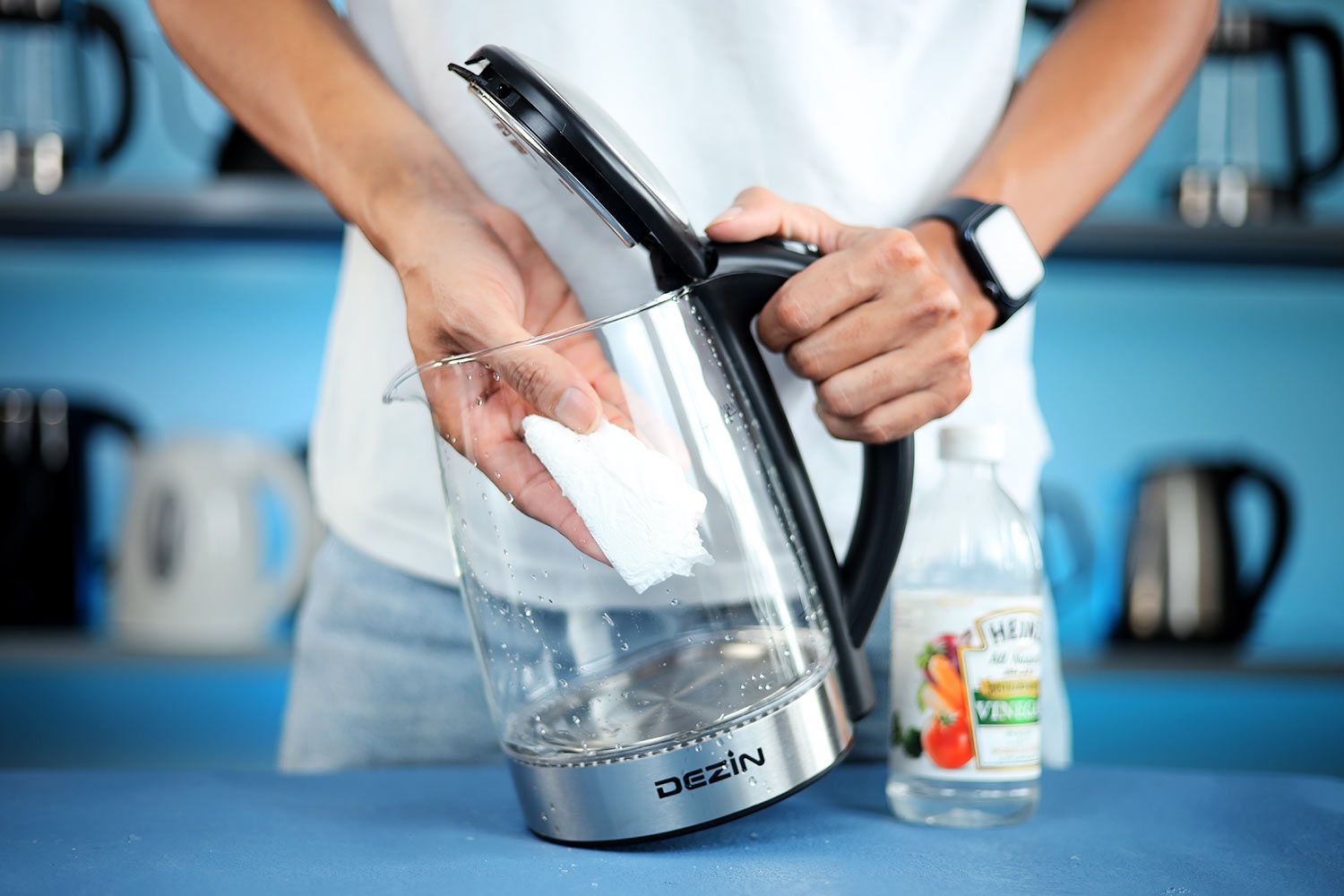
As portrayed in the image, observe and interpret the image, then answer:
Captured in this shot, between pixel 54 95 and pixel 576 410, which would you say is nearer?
pixel 576 410

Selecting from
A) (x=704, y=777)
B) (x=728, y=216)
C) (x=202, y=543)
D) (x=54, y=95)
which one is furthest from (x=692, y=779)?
(x=54, y=95)

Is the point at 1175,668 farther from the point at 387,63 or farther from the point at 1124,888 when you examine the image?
the point at 387,63

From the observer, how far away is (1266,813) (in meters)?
0.53

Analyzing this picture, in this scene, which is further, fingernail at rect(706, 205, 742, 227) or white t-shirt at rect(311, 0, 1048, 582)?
white t-shirt at rect(311, 0, 1048, 582)

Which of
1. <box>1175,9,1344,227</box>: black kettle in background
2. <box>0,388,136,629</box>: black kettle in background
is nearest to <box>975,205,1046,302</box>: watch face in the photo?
<box>1175,9,1344,227</box>: black kettle in background

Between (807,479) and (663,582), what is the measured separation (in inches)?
4.0

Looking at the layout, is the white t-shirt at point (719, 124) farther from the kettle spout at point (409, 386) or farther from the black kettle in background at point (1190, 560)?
the black kettle in background at point (1190, 560)

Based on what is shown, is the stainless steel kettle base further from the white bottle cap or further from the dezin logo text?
the white bottle cap

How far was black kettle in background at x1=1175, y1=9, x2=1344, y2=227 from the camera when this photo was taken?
1.24 m

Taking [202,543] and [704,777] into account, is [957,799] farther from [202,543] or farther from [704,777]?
[202,543]

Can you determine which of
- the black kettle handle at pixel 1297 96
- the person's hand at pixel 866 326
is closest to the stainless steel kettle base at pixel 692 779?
the person's hand at pixel 866 326

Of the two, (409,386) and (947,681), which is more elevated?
(409,386)

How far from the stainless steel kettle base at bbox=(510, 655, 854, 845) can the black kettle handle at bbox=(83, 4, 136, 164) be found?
3.30ft

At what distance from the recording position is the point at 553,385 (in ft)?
1.39
